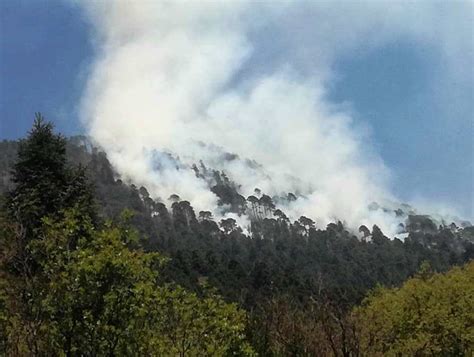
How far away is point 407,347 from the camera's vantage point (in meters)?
26.0

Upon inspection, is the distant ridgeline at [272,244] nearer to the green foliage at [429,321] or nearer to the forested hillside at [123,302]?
the green foliage at [429,321]

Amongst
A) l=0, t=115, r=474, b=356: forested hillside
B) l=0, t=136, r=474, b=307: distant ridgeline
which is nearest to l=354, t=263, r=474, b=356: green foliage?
l=0, t=115, r=474, b=356: forested hillside

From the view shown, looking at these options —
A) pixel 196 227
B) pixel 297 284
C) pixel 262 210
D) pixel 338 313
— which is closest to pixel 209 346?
pixel 338 313

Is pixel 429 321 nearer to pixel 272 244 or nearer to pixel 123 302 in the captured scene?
pixel 123 302

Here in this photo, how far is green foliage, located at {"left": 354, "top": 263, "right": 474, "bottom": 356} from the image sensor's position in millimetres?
27047

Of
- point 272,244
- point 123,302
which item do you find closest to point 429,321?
point 123,302

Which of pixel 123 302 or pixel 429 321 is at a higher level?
pixel 429 321

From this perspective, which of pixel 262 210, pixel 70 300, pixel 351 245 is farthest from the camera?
pixel 262 210

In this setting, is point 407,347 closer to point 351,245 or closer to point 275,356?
point 275,356

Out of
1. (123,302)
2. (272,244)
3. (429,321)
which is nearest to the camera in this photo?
(123,302)

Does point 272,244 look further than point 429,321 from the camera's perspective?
Yes

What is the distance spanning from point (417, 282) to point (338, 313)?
65.6ft

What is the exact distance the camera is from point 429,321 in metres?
29.0

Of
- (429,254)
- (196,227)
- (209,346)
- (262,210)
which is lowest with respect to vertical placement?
(209,346)
